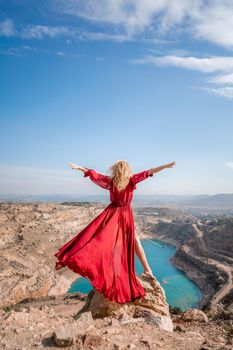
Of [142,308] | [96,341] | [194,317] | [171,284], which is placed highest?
[96,341]

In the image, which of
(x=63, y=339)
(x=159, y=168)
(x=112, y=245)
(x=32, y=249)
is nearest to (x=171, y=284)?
(x=32, y=249)

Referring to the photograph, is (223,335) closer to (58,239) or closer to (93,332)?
(93,332)

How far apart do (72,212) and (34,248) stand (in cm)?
2782

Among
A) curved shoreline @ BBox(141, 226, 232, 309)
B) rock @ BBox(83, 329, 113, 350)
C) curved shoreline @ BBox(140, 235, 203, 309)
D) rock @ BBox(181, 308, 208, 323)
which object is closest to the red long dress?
rock @ BBox(83, 329, 113, 350)

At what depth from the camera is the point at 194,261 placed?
6050 centimetres

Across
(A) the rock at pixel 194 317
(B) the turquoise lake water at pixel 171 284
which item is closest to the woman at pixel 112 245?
(A) the rock at pixel 194 317

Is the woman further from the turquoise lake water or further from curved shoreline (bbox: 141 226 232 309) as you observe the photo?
the turquoise lake water

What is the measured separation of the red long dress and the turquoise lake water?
36.6 m

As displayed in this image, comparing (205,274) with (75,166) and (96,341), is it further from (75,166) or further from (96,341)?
(96,341)

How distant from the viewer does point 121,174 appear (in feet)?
21.9

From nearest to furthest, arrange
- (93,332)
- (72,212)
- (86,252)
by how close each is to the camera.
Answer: (93,332)
(86,252)
(72,212)

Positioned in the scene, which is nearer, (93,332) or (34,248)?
(93,332)

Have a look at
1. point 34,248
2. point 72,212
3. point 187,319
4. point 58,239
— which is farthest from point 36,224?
point 187,319

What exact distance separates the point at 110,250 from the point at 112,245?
0.36 feet
